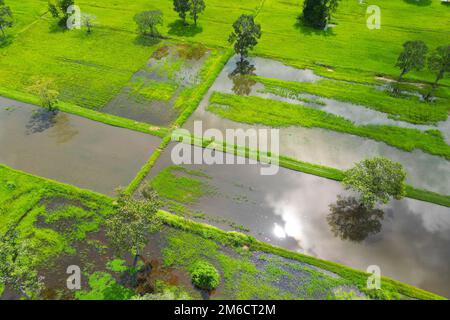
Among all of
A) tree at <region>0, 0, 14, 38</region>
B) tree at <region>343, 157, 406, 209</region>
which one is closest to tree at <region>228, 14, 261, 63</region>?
tree at <region>343, 157, 406, 209</region>

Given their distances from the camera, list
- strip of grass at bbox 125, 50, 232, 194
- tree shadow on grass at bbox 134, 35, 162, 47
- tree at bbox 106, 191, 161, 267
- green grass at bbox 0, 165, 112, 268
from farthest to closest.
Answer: tree shadow on grass at bbox 134, 35, 162, 47 < strip of grass at bbox 125, 50, 232, 194 < green grass at bbox 0, 165, 112, 268 < tree at bbox 106, 191, 161, 267

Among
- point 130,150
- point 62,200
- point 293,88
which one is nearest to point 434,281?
point 293,88

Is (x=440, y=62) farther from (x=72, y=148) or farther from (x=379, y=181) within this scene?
(x=72, y=148)

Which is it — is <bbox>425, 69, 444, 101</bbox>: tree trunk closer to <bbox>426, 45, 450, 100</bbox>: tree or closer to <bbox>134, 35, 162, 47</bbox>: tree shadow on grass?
<bbox>426, 45, 450, 100</bbox>: tree

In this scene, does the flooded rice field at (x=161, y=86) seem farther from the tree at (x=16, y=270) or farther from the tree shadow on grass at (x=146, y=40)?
the tree at (x=16, y=270)
